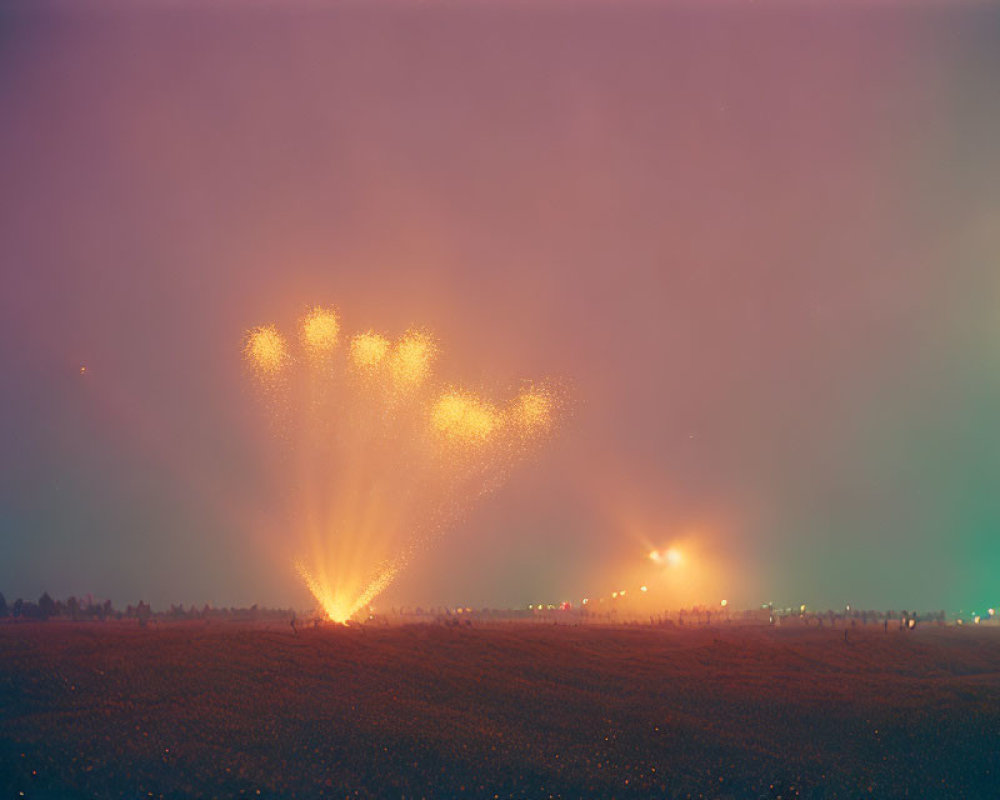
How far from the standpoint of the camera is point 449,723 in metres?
24.9

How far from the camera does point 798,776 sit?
2183cm

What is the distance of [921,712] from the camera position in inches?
1136

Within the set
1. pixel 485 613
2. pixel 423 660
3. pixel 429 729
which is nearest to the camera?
pixel 429 729

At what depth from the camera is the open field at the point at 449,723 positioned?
20141 millimetres

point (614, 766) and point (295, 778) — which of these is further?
point (614, 766)

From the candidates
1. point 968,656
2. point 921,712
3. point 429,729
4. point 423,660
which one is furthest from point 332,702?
point 968,656

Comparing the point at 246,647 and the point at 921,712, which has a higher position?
the point at 246,647

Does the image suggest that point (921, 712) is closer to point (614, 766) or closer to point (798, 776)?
point (798, 776)

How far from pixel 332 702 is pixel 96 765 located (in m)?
8.56

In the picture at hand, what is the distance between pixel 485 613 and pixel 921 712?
87530 millimetres

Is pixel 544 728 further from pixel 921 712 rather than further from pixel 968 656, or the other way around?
pixel 968 656

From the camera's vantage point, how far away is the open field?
20141 millimetres

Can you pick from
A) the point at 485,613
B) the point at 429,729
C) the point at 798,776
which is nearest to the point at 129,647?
the point at 429,729

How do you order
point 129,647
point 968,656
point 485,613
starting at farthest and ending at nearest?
point 485,613, point 968,656, point 129,647
